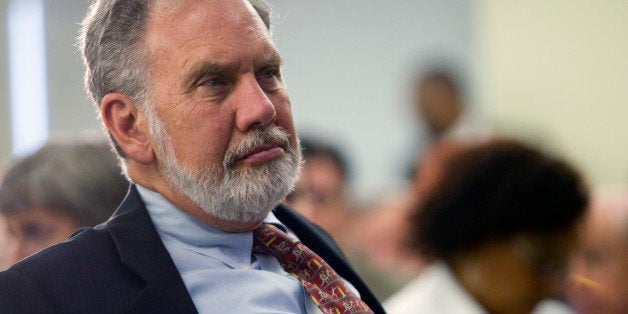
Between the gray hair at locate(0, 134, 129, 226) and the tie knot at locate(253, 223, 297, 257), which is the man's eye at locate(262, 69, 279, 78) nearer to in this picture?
the tie knot at locate(253, 223, 297, 257)

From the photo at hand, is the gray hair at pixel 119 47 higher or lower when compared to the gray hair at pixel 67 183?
higher

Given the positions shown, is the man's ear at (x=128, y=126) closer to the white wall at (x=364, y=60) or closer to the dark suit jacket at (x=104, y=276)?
the dark suit jacket at (x=104, y=276)

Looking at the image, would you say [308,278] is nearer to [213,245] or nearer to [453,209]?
[213,245]

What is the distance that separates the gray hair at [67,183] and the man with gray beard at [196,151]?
40cm

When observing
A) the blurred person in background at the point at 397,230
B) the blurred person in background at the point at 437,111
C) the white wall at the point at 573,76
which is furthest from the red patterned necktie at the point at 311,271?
the white wall at the point at 573,76

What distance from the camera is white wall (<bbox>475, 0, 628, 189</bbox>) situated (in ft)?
16.6

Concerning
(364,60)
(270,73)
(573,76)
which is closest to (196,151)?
(270,73)

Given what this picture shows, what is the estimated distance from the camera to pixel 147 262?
1.53 m

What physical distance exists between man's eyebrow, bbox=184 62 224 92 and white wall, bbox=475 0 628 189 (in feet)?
11.5

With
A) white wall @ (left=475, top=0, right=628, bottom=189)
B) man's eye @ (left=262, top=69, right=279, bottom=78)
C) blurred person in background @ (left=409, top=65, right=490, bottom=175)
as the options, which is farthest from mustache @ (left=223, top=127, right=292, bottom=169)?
white wall @ (left=475, top=0, right=628, bottom=189)

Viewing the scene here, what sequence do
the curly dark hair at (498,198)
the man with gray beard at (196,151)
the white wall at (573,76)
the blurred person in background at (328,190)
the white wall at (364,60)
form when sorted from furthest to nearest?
the white wall at (364,60)
the white wall at (573,76)
the blurred person in background at (328,190)
the curly dark hair at (498,198)
the man with gray beard at (196,151)

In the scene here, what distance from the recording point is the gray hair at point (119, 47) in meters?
1.64

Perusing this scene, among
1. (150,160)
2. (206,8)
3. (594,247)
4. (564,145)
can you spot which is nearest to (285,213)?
(150,160)

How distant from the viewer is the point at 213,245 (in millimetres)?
1670
